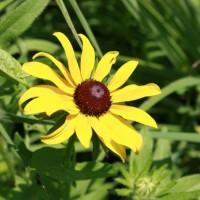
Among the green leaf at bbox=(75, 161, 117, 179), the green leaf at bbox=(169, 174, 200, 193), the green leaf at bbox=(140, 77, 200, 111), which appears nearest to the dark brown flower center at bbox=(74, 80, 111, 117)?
the green leaf at bbox=(75, 161, 117, 179)

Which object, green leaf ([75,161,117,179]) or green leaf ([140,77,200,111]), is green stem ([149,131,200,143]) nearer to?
green leaf ([75,161,117,179])

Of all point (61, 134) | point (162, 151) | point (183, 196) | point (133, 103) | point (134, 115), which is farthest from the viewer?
point (133, 103)

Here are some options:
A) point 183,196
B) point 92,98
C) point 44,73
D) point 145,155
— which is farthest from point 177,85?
point 44,73

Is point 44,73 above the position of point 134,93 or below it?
above

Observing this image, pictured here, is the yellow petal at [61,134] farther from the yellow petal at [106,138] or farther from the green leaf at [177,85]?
the green leaf at [177,85]

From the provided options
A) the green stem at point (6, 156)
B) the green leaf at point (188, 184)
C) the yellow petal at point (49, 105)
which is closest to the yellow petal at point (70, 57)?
the yellow petal at point (49, 105)

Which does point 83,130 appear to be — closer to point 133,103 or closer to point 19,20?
point 19,20

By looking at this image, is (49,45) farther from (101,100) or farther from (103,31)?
(101,100)
